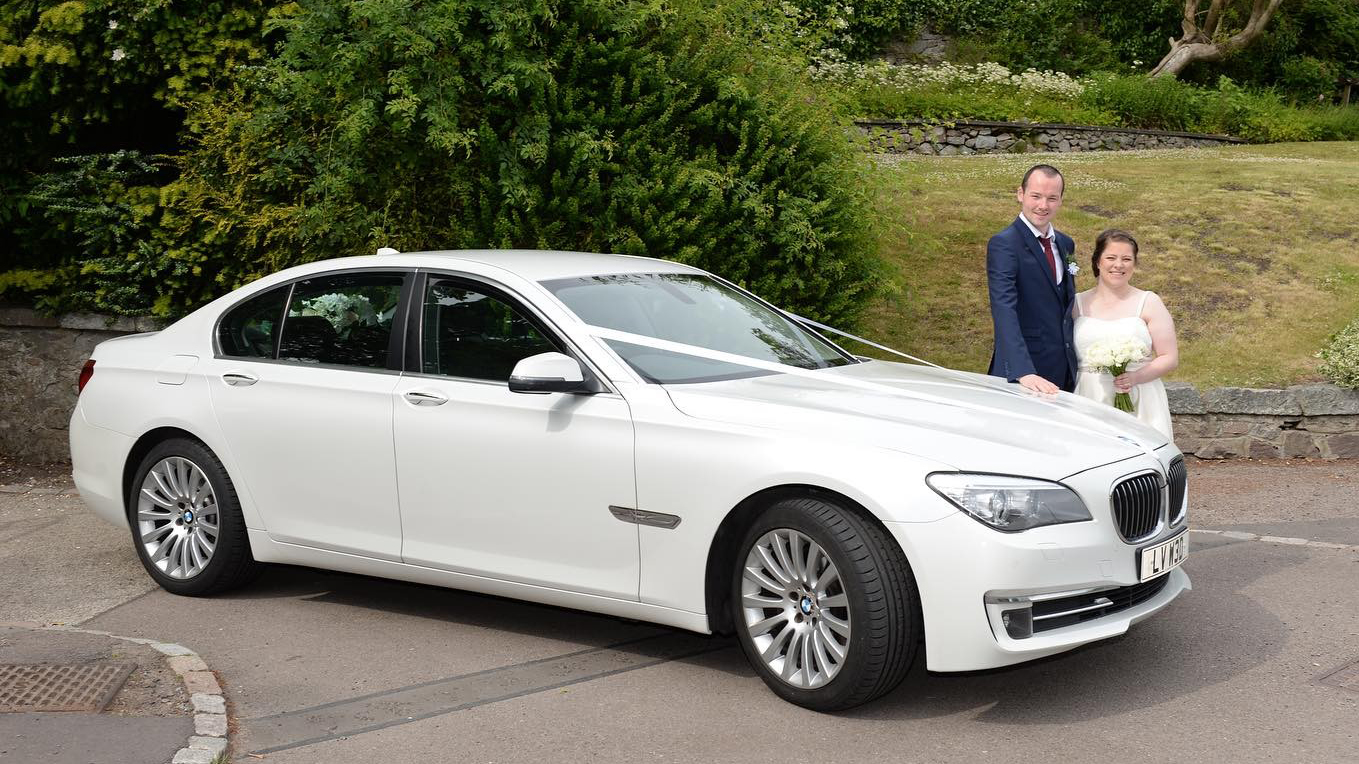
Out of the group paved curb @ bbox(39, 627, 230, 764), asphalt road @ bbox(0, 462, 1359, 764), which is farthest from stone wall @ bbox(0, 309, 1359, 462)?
paved curb @ bbox(39, 627, 230, 764)

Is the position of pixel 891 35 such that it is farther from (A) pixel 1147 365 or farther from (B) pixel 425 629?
(B) pixel 425 629

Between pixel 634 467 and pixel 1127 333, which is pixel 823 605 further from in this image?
pixel 1127 333

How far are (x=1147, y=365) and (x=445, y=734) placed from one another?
4115 millimetres

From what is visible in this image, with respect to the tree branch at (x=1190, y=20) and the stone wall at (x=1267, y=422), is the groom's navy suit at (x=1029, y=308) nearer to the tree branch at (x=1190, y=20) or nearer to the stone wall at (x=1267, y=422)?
the stone wall at (x=1267, y=422)

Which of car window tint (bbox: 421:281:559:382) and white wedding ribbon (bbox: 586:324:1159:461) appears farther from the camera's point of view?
car window tint (bbox: 421:281:559:382)

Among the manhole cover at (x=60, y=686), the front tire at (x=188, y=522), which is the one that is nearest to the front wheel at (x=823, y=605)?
the manhole cover at (x=60, y=686)

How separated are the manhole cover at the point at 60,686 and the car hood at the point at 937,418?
96.5 inches

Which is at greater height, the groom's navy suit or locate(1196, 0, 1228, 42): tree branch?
locate(1196, 0, 1228, 42): tree branch

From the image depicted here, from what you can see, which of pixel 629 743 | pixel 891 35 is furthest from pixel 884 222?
pixel 891 35

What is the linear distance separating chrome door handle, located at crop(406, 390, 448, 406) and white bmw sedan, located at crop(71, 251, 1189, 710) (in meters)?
0.01

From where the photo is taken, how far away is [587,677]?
220 inches

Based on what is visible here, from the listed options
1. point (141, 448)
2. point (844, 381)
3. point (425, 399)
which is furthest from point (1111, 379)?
point (141, 448)

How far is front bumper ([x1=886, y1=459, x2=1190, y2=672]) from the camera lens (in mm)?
4641

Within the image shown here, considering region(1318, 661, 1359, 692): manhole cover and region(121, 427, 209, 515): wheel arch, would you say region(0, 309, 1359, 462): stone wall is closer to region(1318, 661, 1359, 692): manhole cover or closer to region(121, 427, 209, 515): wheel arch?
region(121, 427, 209, 515): wheel arch
